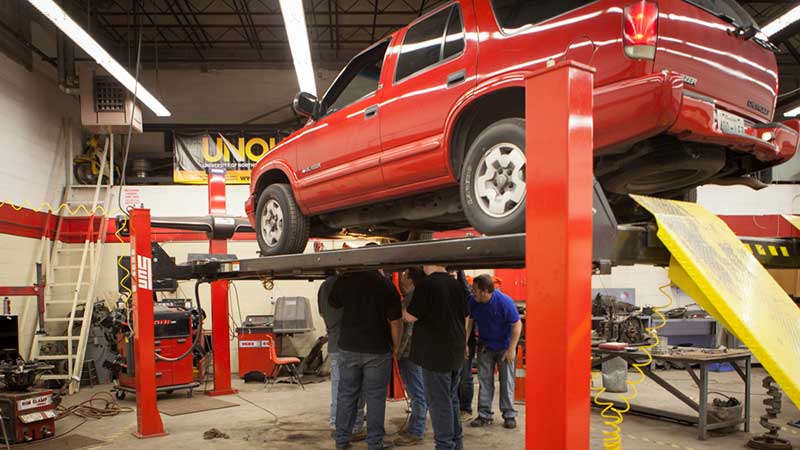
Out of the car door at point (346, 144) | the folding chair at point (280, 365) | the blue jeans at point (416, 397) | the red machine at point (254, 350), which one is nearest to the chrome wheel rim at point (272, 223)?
the car door at point (346, 144)

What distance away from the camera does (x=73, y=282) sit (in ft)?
32.7

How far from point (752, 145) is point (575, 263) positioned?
5.67ft

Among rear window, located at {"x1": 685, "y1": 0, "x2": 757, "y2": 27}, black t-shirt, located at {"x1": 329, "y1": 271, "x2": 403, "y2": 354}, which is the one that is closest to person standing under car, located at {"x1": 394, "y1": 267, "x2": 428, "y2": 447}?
black t-shirt, located at {"x1": 329, "y1": 271, "x2": 403, "y2": 354}

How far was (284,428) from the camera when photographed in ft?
20.3

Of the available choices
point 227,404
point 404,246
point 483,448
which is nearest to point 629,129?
point 404,246

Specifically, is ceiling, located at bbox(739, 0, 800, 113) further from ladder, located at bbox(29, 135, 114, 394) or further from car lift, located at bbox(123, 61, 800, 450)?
ladder, located at bbox(29, 135, 114, 394)

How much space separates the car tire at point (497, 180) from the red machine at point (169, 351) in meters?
6.40

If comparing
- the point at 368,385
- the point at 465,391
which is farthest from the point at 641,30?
the point at 465,391

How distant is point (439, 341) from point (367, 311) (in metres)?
0.75

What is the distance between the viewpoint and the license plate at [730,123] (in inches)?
97.7

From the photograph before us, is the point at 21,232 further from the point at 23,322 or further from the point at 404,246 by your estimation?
the point at 404,246

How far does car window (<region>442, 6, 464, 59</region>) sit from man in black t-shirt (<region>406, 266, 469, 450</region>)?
1.94m

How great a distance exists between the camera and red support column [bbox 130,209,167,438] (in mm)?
5648

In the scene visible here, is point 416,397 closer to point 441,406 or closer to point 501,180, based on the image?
point 441,406
